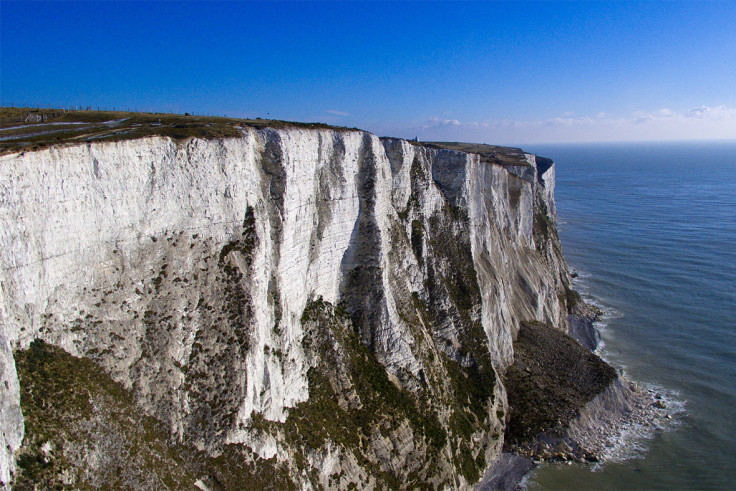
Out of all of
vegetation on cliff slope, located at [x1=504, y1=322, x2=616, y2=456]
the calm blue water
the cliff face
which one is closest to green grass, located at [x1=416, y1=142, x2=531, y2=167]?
the calm blue water

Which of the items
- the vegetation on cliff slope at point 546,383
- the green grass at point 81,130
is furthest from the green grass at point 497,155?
the green grass at point 81,130

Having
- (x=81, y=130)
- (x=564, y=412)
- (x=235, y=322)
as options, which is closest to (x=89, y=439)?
(x=235, y=322)

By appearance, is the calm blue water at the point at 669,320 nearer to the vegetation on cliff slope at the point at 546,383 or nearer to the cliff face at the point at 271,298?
the vegetation on cliff slope at the point at 546,383

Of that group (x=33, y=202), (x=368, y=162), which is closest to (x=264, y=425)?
(x=33, y=202)

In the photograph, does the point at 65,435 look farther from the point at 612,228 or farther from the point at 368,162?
the point at 612,228

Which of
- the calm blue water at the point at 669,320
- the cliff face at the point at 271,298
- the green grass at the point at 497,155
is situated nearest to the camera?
the cliff face at the point at 271,298

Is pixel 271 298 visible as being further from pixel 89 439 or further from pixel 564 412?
pixel 564 412
